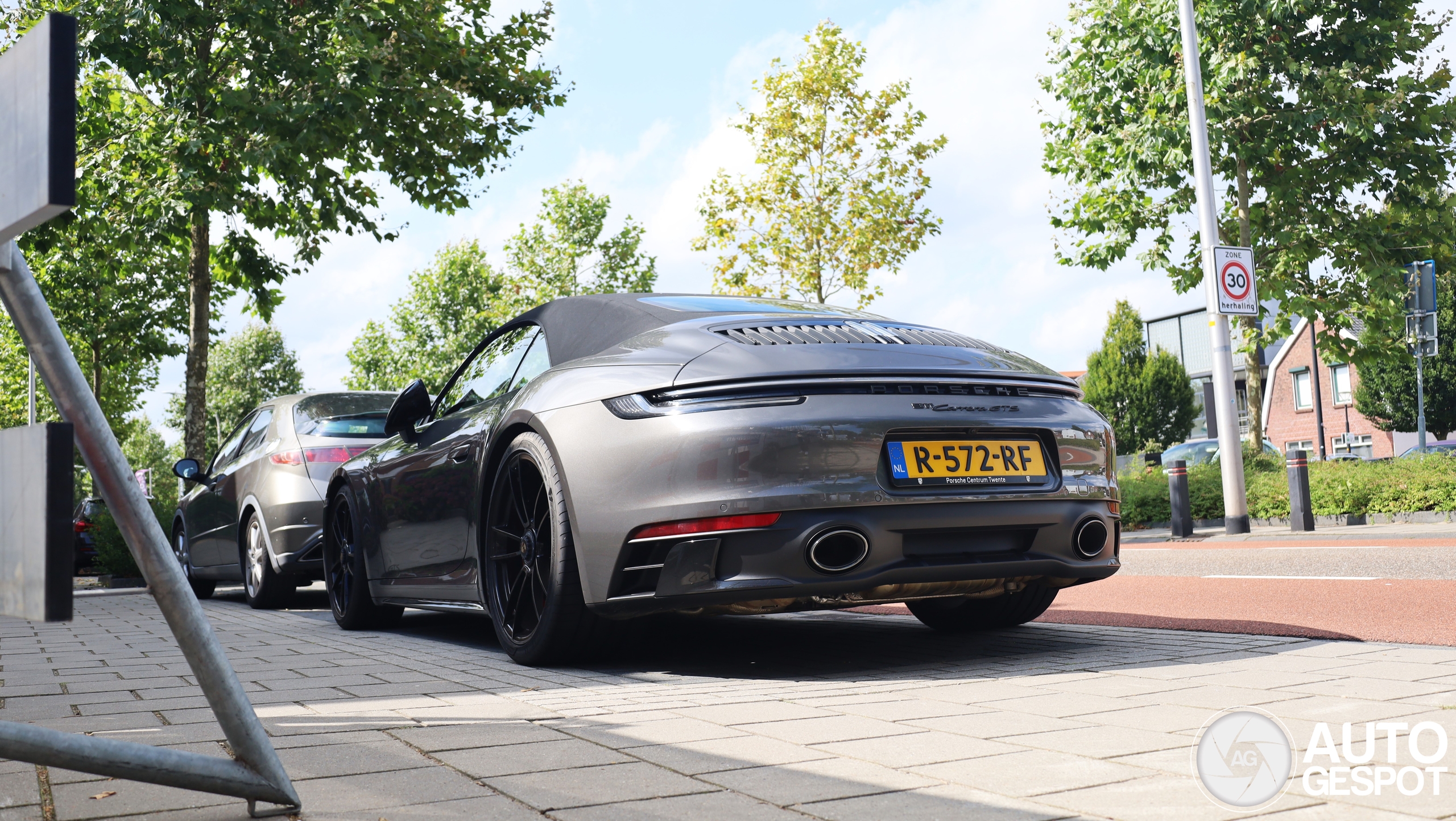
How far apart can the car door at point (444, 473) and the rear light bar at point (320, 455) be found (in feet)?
7.89

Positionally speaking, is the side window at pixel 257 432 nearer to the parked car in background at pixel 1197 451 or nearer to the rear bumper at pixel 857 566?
the rear bumper at pixel 857 566

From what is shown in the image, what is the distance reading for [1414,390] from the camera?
3969cm

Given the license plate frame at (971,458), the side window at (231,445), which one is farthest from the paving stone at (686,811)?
the side window at (231,445)

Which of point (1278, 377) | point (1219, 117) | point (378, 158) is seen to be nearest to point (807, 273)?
point (1219, 117)

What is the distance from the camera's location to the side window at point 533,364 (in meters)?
4.85

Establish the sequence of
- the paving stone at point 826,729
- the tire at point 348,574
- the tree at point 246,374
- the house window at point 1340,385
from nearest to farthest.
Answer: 1. the paving stone at point 826,729
2. the tire at point 348,574
3. the house window at point 1340,385
4. the tree at point 246,374

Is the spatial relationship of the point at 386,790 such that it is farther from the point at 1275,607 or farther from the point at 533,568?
the point at 1275,607

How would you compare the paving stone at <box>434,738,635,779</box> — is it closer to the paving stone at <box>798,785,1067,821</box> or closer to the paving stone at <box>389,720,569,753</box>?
the paving stone at <box>389,720,569,753</box>

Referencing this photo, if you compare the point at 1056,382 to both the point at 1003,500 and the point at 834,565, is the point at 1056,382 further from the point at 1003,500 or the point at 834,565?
the point at 834,565

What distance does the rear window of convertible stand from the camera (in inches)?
330

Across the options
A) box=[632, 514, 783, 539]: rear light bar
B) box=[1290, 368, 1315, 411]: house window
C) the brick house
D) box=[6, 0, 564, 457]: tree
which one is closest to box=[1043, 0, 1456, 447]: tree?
box=[6, 0, 564, 457]: tree

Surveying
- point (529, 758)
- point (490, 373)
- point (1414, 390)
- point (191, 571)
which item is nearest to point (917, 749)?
point (529, 758)

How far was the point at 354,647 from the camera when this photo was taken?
5.55 metres

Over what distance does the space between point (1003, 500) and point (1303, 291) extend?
→ 2056cm
